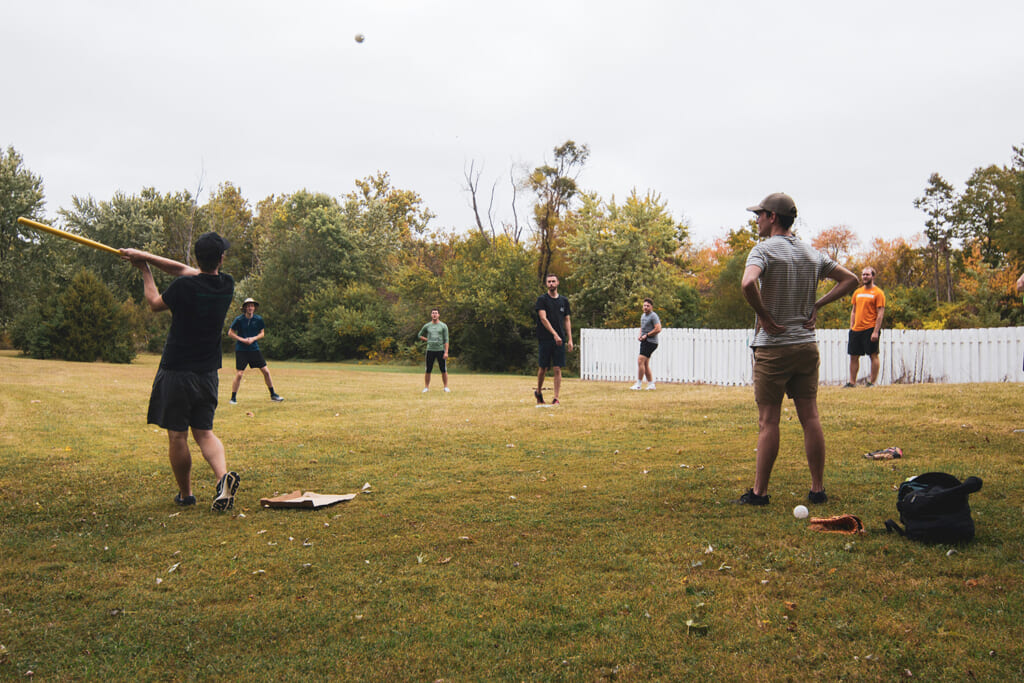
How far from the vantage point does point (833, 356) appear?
18.2 m

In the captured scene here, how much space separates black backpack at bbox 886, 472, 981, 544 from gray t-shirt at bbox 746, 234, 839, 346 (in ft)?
4.33

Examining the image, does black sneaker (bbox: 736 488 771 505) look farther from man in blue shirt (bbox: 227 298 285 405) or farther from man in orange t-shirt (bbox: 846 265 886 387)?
man in blue shirt (bbox: 227 298 285 405)

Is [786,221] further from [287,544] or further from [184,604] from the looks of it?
[184,604]

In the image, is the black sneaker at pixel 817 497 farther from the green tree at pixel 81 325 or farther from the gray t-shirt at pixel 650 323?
the green tree at pixel 81 325

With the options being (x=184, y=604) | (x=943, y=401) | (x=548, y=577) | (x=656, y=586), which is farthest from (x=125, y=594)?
(x=943, y=401)

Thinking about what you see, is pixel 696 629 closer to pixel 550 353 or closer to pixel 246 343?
pixel 550 353

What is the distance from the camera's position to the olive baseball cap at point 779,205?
5.21m

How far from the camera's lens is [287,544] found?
471 cm

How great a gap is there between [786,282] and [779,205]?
1.79ft

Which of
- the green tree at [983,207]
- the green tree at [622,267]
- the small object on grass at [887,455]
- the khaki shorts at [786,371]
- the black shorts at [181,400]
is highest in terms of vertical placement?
the green tree at [983,207]

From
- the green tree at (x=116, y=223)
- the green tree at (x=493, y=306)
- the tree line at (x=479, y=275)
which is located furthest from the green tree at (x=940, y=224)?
the green tree at (x=116, y=223)

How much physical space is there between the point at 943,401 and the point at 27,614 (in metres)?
10.9

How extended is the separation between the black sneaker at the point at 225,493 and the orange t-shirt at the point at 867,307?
1088 centimetres

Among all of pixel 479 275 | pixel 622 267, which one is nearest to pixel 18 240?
pixel 479 275
